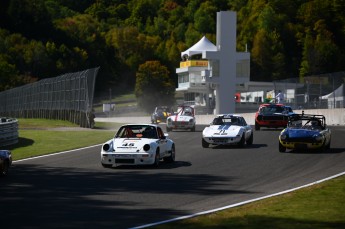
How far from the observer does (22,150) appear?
3069 centimetres

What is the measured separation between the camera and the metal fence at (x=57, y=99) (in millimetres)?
49719

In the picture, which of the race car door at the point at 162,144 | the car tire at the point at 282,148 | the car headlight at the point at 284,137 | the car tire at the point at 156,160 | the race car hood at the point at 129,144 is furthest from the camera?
the car tire at the point at 282,148

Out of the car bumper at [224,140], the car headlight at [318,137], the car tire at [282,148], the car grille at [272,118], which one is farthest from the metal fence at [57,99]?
the car headlight at [318,137]

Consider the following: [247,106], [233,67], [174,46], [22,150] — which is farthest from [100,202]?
[174,46]

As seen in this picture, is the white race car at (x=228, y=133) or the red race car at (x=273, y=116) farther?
the red race car at (x=273, y=116)

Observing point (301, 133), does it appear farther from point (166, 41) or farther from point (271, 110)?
point (166, 41)

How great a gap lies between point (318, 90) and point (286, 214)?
46049 mm

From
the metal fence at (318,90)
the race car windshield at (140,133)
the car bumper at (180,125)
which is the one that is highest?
the metal fence at (318,90)

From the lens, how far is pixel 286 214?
43.1 feet

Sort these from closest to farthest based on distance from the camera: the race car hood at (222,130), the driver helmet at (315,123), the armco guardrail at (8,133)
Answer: the driver helmet at (315,123), the race car hood at (222,130), the armco guardrail at (8,133)

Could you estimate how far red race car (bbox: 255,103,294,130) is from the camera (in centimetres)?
4109

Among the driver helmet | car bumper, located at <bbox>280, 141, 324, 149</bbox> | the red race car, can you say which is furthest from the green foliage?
car bumper, located at <bbox>280, 141, 324, 149</bbox>

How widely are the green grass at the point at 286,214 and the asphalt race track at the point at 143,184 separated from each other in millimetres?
673

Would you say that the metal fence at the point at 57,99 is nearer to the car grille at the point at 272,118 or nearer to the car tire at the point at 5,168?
the car grille at the point at 272,118
